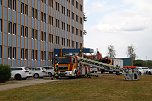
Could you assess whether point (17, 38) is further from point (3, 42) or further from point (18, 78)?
point (18, 78)

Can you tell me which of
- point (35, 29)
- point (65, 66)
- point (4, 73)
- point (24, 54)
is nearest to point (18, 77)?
point (65, 66)

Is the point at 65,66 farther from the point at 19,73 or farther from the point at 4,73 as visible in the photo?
the point at 4,73

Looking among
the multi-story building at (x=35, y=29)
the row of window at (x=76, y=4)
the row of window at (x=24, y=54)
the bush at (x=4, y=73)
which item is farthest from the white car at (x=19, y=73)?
the row of window at (x=76, y=4)

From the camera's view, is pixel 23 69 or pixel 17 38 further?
pixel 17 38

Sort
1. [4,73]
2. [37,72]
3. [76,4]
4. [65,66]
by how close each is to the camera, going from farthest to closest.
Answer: [76,4]
[37,72]
[65,66]
[4,73]

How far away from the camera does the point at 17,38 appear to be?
Answer: 5488 centimetres

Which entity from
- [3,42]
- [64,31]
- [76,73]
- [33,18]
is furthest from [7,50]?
[64,31]

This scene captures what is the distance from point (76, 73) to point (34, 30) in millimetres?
14687

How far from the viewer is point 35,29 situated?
63656mm

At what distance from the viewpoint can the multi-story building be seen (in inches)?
2030

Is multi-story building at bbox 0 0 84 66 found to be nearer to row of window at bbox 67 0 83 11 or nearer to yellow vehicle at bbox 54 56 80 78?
row of window at bbox 67 0 83 11

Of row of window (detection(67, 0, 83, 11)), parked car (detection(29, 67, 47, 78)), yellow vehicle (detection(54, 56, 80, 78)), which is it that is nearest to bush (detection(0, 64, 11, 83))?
yellow vehicle (detection(54, 56, 80, 78))

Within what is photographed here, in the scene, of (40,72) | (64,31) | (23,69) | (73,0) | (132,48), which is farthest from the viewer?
(132,48)

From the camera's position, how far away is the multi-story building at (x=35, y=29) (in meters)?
51.6
